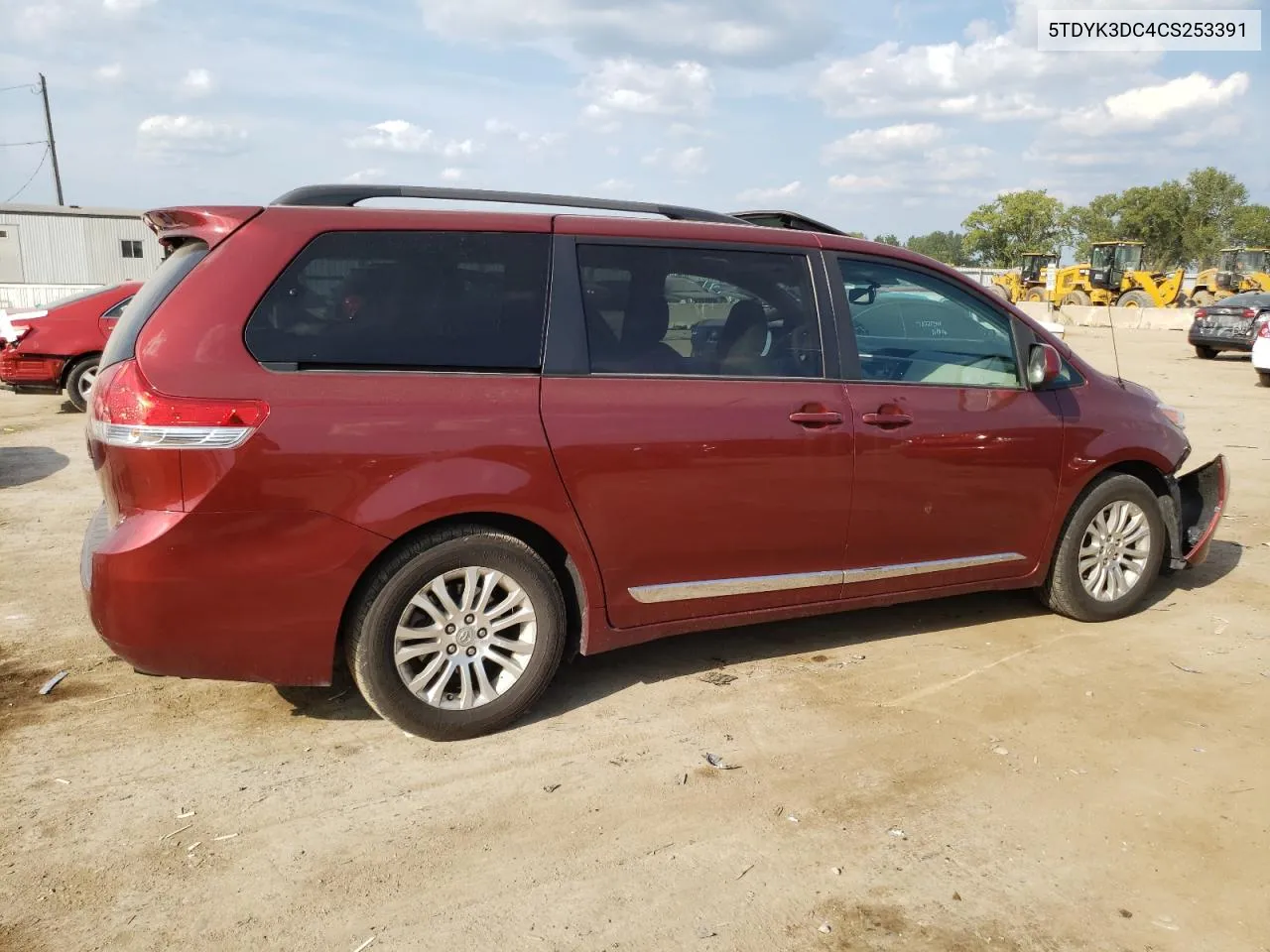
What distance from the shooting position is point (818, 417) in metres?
4.10

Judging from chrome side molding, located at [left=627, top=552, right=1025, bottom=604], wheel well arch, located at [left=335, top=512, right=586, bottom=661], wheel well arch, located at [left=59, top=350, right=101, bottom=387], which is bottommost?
chrome side molding, located at [left=627, top=552, right=1025, bottom=604]

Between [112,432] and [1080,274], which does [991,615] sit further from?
[1080,274]

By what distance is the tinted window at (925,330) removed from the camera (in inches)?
173

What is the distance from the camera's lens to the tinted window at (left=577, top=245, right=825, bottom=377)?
12.6ft

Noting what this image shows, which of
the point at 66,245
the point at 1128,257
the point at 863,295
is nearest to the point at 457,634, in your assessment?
the point at 863,295

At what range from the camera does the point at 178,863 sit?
9.69ft

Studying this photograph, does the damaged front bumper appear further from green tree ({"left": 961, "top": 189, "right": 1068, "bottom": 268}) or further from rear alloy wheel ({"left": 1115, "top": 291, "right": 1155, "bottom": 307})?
green tree ({"left": 961, "top": 189, "right": 1068, "bottom": 268})

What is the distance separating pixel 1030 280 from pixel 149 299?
139 feet

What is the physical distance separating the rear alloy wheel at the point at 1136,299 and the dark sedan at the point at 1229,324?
49.7ft

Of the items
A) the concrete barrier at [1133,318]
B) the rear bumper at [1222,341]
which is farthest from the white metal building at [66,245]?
the rear bumper at [1222,341]

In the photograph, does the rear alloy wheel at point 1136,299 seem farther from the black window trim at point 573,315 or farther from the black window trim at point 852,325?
the black window trim at point 573,315

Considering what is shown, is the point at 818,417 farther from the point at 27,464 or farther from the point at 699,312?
the point at 27,464

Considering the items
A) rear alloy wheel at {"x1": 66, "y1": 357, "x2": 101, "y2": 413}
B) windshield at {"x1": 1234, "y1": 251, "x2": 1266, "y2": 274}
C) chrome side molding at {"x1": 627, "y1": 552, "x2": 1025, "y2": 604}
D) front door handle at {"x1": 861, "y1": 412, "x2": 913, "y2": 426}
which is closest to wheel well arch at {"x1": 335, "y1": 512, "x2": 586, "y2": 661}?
chrome side molding at {"x1": 627, "y1": 552, "x2": 1025, "y2": 604}

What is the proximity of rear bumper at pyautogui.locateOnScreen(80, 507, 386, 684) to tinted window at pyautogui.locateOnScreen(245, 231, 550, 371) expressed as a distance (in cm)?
59
